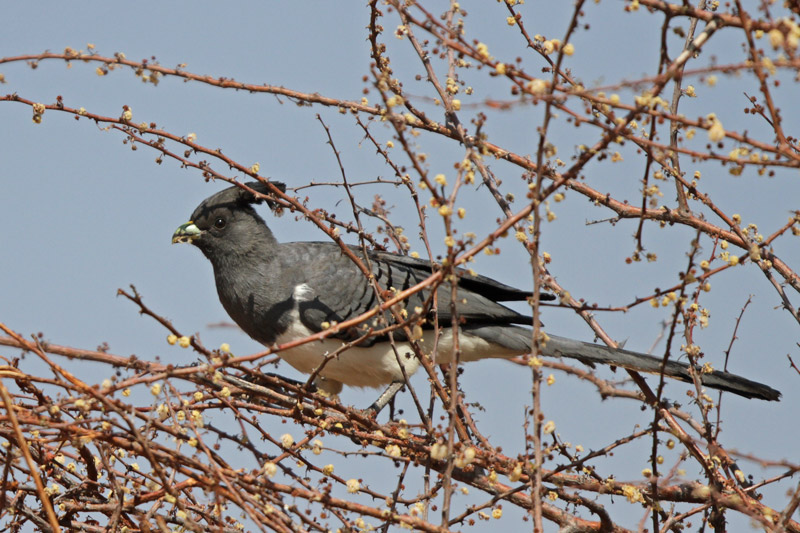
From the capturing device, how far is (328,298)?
5566mm

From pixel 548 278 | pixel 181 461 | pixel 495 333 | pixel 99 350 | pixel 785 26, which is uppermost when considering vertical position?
pixel 495 333

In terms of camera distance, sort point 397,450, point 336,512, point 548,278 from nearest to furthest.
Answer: point 397,450
point 336,512
point 548,278

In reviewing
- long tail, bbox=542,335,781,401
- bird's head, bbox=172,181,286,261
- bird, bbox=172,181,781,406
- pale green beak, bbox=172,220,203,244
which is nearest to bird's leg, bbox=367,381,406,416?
bird, bbox=172,181,781,406

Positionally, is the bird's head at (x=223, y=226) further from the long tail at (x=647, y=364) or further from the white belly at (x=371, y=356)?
the long tail at (x=647, y=364)

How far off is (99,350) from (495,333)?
A: 3021 mm

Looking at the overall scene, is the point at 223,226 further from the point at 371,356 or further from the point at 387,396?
the point at 387,396

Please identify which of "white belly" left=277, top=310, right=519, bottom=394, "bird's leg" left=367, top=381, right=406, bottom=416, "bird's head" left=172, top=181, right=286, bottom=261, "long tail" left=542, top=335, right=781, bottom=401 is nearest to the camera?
"long tail" left=542, top=335, right=781, bottom=401

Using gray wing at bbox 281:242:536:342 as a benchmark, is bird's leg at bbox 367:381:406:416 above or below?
below

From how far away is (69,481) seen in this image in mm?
3861

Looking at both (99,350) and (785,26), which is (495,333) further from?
(785,26)

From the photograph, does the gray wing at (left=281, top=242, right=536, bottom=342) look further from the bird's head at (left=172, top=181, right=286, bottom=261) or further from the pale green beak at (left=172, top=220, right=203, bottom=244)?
the pale green beak at (left=172, top=220, right=203, bottom=244)

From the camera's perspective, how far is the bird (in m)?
5.38

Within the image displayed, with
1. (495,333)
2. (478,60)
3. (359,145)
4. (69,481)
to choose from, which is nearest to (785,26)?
(478,60)

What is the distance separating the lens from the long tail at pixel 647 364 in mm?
4480
